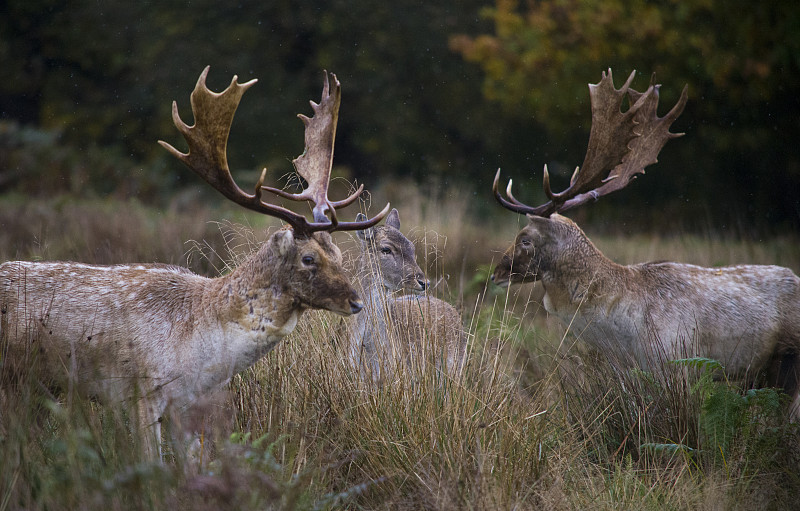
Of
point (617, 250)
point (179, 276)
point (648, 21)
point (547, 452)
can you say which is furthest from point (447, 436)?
point (648, 21)

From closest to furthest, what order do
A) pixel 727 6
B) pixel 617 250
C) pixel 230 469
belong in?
pixel 230 469
pixel 617 250
pixel 727 6

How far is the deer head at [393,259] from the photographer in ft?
19.6

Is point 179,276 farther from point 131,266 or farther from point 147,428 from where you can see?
point 147,428

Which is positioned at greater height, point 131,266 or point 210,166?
point 210,166

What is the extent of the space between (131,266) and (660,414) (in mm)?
3253

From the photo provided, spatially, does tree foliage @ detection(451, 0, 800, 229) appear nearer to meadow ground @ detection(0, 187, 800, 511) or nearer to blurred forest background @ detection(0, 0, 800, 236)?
blurred forest background @ detection(0, 0, 800, 236)

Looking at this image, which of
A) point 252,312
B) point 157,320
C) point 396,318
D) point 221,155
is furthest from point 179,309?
point 396,318

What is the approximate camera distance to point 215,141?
4.73 m

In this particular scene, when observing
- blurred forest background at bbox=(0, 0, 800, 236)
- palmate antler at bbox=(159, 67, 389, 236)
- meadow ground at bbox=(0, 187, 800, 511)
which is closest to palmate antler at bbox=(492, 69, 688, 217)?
meadow ground at bbox=(0, 187, 800, 511)

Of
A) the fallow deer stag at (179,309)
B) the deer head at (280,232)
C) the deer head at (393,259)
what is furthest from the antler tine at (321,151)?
the deer head at (393,259)

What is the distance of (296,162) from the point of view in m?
5.46

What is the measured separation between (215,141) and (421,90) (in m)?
17.1

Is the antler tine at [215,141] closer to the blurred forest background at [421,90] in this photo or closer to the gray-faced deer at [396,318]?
the gray-faced deer at [396,318]

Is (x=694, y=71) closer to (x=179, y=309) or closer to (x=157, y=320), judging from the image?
(x=179, y=309)
